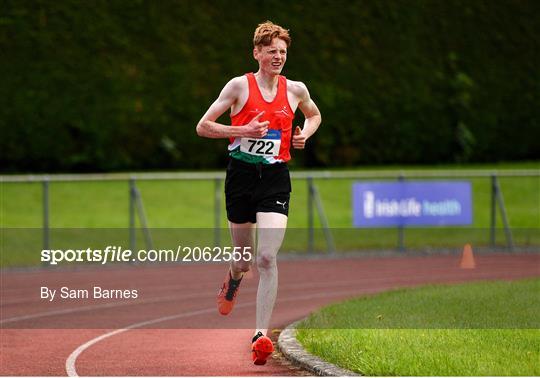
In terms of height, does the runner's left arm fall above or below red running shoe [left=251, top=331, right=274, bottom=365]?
above

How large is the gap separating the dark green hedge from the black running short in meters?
15.1

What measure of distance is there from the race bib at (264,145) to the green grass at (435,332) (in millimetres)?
1599

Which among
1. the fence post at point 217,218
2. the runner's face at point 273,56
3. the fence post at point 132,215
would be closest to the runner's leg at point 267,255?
the runner's face at point 273,56

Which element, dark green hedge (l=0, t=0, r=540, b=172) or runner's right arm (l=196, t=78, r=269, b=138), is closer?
runner's right arm (l=196, t=78, r=269, b=138)

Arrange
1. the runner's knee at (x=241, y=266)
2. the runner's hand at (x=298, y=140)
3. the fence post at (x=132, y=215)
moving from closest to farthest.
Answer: the runner's hand at (x=298, y=140) → the runner's knee at (x=241, y=266) → the fence post at (x=132, y=215)

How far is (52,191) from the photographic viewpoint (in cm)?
2600

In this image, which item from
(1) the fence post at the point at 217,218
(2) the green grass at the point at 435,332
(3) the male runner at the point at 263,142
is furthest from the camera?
(1) the fence post at the point at 217,218

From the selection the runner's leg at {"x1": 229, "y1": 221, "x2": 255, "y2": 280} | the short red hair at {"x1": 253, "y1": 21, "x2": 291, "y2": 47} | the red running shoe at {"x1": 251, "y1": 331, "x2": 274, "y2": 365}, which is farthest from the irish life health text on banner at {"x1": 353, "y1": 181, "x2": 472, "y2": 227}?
the red running shoe at {"x1": 251, "y1": 331, "x2": 274, "y2": 365}

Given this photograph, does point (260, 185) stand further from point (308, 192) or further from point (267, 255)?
point (308, 192)

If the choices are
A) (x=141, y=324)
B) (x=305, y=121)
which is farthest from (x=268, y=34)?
(x=141, y=324)

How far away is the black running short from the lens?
36.7ft

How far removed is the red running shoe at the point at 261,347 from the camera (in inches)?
422

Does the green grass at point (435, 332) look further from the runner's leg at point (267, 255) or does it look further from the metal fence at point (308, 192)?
the metal fence at point (308, 192)

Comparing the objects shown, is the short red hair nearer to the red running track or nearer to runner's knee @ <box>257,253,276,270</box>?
runner's knee @ <box>257,253,276,270</box>
